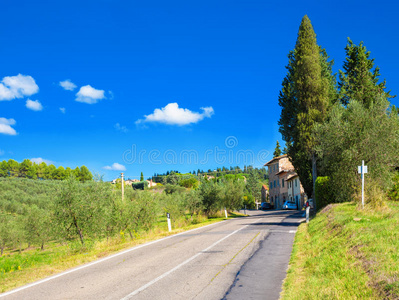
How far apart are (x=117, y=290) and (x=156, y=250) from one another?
5.42 metres

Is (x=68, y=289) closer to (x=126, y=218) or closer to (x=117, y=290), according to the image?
(x=117, y=290)

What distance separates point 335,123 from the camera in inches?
810

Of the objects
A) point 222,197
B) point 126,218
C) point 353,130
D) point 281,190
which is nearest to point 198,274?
point 353,130

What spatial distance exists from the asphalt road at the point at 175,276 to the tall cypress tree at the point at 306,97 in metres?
19.2

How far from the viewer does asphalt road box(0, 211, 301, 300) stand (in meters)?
6.09

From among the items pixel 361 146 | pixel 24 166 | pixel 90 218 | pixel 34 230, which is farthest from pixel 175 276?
pixel 24 166

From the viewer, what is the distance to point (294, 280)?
22.1 feet

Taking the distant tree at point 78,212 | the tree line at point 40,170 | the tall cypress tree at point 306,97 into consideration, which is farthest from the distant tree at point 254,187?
the distant tree at point 78,212

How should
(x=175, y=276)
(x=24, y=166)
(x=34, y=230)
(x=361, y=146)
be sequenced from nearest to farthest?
(x=175, y=276) → (x=361, y=146) → (x=34, y=230) → (x=24, y=166)

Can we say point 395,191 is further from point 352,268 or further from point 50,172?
point 50,172

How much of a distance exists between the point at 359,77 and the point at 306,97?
15.2 metres

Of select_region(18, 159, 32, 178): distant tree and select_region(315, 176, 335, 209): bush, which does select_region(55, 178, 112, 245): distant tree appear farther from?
select_region(18, 159, 32, 178): distant tree

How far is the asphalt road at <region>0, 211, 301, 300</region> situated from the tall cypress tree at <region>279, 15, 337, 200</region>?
1919 centimetres

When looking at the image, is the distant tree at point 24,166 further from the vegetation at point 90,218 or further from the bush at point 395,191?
the bush at point 395,191
